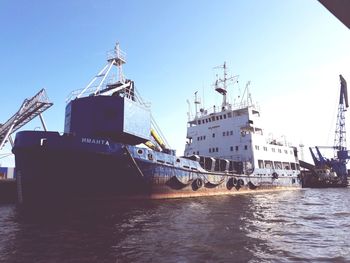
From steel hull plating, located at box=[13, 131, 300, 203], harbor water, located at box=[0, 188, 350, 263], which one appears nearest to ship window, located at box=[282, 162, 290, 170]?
steel hull plating, located at box=[13, 131, 300, 203]

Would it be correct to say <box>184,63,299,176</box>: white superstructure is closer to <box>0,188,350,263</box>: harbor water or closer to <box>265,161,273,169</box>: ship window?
<box>265,161,273,169</box>: ship window

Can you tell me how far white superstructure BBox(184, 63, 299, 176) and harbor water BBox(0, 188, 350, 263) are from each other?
690 inches

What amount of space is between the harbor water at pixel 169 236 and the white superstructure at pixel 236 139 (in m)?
17.5

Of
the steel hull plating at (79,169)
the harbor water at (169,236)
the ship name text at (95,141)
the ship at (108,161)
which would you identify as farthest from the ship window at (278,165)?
the ship name text at (95,141)

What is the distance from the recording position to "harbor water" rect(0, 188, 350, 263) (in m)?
7.03

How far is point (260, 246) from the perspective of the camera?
26.1 feet

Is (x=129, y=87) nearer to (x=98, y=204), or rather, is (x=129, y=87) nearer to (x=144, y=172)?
(x=144, y=172)

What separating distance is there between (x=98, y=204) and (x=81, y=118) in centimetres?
587

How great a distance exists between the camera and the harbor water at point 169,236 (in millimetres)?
7031

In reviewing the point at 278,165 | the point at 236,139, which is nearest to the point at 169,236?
the point at 236,139

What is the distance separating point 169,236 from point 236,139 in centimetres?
2358

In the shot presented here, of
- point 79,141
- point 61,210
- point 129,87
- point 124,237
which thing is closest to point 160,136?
point 129,87

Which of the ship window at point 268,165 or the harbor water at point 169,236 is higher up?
the ship window at point 268,165

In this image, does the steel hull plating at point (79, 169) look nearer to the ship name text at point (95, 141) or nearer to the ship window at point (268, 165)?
the ship name text at point (95, 141)
